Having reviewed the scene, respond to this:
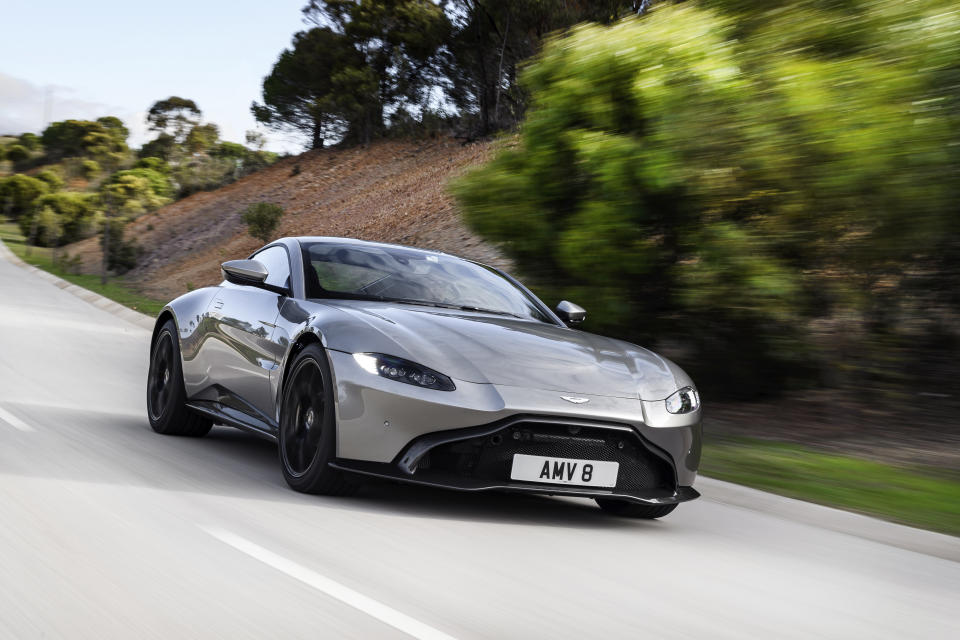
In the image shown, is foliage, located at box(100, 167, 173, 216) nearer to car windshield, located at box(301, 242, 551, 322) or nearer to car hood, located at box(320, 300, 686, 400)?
car windshield, located at box(301, 242, 551, 322)

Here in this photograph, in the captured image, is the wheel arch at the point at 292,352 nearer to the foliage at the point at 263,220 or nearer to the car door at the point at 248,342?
the car door at the point at 248,342

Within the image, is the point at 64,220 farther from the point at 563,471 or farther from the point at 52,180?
the point at 563,471

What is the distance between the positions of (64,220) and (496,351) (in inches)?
2926

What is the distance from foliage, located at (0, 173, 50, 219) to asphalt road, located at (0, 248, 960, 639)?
331ft

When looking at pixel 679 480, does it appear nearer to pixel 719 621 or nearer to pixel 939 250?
pixel 719 621

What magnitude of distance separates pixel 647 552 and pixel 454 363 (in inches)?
48.4

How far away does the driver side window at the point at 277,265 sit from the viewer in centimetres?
670

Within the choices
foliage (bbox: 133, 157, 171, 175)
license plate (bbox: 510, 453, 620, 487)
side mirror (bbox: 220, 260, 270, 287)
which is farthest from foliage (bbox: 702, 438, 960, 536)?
foliage (bbox: 133, 157, 171, 175)

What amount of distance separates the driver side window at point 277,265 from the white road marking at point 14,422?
1814 millimetres

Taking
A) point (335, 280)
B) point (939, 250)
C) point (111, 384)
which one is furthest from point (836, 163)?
point (111, 384)

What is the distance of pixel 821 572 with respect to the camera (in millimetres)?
5203

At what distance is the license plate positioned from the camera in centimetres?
519

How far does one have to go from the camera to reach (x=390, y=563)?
4512 mm

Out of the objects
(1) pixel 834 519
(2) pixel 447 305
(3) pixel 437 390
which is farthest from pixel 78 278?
(3) pixel 437 390
